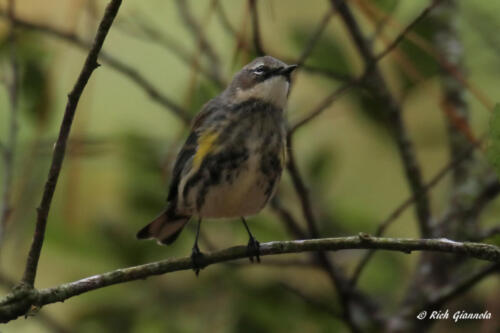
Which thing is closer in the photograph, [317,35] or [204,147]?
[317,35]

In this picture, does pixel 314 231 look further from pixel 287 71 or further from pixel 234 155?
pixel 287 71

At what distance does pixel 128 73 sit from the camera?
9.19 feet

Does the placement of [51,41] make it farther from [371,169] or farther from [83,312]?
[371,169]

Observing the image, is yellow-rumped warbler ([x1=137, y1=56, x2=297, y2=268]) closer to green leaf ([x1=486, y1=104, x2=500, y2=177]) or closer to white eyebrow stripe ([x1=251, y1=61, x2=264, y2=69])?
white eyebrow stripe ([x1=251, y1=61, x2=264, y2=69])

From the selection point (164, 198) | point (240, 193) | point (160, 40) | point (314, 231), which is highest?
point (160, 40)

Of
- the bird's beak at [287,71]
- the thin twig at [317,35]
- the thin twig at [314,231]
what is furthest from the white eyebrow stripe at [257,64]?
the thin twig at [314,231]

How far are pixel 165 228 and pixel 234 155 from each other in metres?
0.52

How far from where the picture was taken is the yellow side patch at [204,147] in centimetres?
271

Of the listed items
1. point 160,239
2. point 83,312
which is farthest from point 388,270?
point 83,312

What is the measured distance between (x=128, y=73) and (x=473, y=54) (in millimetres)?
1913

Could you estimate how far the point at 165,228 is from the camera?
3023mm

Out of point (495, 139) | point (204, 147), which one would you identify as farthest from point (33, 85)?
point (495, 139)

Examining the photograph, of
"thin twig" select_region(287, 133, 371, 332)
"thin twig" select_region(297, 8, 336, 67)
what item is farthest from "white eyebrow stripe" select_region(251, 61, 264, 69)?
"thin twig" select_region(287, 133, 371, 332)

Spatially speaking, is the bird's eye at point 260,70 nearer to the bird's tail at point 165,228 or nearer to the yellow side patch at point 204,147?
the yellow side patch at point 204,147
